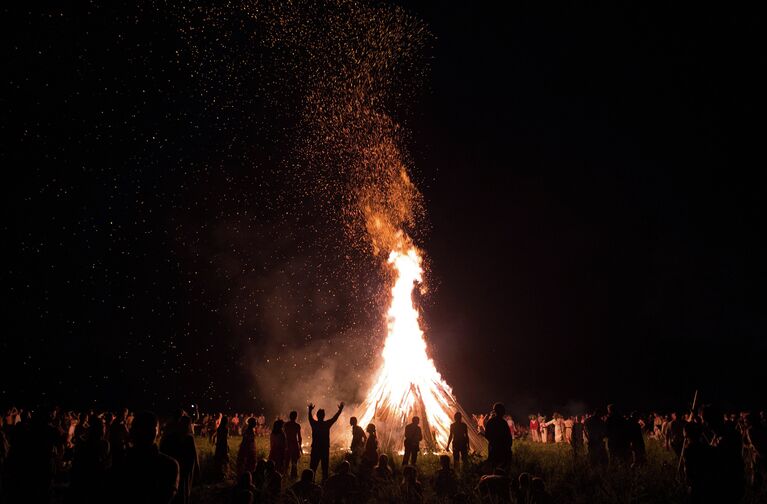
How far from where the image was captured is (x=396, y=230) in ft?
64.4

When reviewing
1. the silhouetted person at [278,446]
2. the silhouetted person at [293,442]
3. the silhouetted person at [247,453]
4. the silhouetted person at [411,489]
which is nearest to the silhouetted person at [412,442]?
the silhouetted person at [293,442]

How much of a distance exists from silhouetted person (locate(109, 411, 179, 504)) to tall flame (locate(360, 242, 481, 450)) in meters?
11.9

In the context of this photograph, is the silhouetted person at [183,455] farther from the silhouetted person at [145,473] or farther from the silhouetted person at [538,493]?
the silhouetted person at [538,493]

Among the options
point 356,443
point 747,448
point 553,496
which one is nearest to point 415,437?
Result: point 356,443

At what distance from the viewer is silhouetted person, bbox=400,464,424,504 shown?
7922 millimetres

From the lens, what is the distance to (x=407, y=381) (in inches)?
669

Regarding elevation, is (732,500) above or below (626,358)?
below

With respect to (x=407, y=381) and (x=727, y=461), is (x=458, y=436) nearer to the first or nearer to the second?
(x=407, y=381)

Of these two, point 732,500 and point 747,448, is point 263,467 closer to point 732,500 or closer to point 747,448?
point 732,500

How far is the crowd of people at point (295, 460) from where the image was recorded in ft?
13.2

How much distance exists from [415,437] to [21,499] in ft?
25.0

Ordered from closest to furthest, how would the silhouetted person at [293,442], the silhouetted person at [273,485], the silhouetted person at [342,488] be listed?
the silhouetted person at [342,488] → the silhouetted person at [273,485] → the silhouetted person at [293,442]

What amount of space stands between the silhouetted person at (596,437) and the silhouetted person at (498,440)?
1.80 metres

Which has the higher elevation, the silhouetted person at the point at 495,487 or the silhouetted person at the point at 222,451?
the silhouetted person at the point at 222,451
